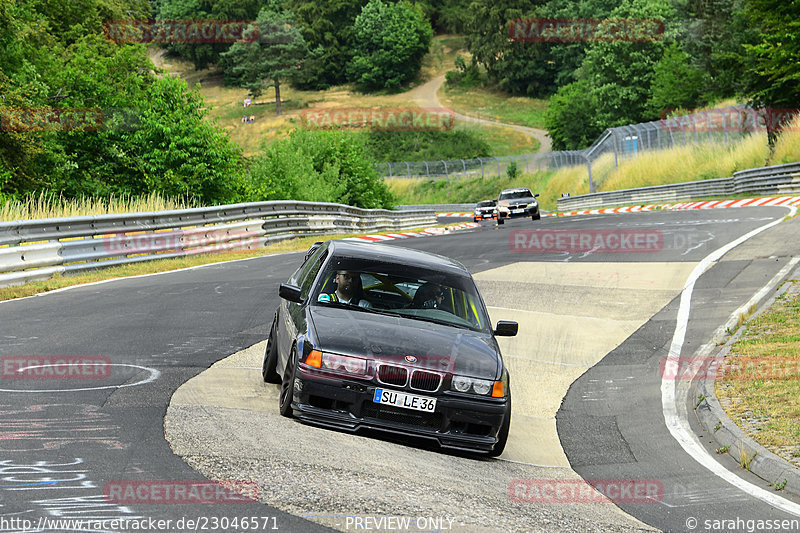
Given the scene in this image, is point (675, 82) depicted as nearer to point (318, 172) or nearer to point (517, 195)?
point (517, 195)

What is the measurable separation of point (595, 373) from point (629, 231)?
1543 centimetres

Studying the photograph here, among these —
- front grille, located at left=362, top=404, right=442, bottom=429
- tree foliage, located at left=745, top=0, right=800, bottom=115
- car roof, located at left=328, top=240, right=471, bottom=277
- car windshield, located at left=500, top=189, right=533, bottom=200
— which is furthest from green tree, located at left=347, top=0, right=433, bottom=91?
front grille, located at left=362, top=404, right=442, bottom=429

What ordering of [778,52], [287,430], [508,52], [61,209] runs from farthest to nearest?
[508,52] < [778,52] < [61,209] < [287,430]

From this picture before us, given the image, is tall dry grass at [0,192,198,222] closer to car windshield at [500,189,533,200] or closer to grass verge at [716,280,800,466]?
grass verge at [716,280,800,466]

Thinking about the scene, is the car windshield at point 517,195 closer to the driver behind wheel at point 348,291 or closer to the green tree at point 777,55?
the green tree at point 777,55

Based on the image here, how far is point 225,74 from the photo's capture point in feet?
511

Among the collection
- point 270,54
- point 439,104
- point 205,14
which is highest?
point 205,14

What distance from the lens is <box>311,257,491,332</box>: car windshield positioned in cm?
850

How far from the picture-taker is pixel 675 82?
82.3 metres

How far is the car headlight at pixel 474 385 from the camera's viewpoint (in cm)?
747

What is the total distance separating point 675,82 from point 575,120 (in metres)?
18.1

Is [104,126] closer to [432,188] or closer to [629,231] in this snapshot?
[629,231]

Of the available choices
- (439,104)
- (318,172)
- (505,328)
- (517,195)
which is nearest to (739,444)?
(505,328)

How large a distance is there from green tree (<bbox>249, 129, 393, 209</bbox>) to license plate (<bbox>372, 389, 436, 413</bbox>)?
3000 cm
